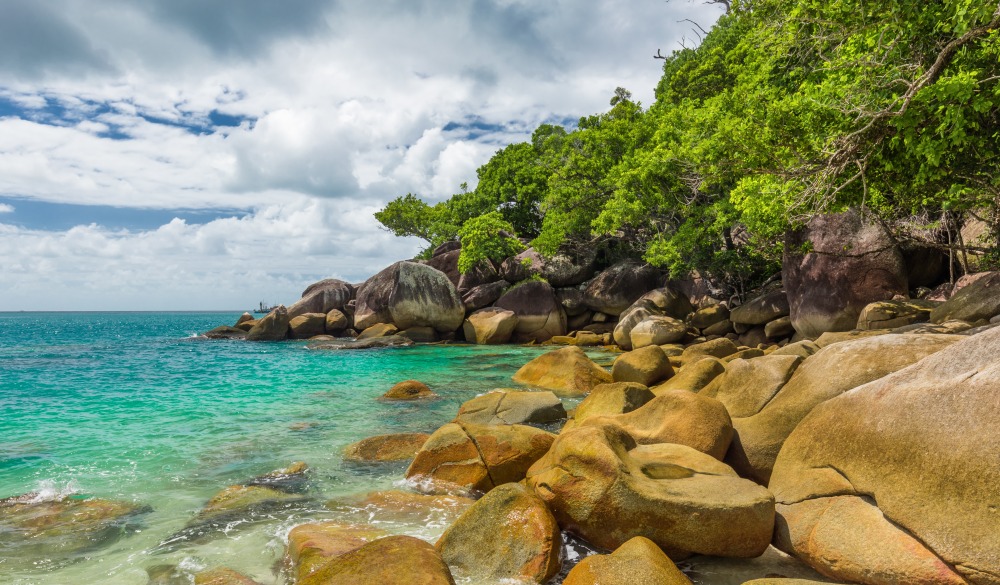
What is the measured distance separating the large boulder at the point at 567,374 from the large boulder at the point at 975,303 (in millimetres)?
7721

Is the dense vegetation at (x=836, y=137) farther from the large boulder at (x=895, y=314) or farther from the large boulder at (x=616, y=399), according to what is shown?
the large boulder at (x=616, y=399)

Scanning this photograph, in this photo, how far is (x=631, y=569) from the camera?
3979mm

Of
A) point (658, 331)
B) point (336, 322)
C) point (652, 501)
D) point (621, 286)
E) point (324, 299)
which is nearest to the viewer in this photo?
point (652, 501)

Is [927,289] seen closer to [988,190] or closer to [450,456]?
[988,190]

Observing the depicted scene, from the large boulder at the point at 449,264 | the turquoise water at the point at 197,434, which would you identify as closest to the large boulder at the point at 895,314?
the turquoise water at the point at 197,434

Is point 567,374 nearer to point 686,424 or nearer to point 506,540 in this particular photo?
point 686,424

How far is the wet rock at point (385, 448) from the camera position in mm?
8797

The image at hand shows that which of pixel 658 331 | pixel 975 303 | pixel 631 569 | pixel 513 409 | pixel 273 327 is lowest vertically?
pixel 513 409

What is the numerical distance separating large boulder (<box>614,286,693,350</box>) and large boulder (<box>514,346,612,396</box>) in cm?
930

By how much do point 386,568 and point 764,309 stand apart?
1930cm

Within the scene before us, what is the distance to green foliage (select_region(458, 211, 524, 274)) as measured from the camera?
108 ft

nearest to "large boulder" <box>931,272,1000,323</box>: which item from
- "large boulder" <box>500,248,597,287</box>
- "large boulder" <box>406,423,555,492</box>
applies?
"large boulder" <box>406,423,555,492</box>

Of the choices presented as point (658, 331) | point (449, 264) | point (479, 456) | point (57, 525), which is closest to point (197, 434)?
point (57, 525)

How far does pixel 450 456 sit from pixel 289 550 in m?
2.54
